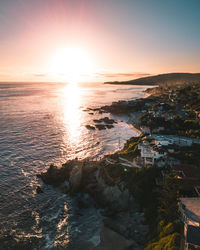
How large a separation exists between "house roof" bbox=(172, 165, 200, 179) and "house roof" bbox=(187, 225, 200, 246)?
913 cm

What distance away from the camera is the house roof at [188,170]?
22.9m

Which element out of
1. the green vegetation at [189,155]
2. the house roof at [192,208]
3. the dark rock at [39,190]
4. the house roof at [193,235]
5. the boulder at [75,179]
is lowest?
the dark rock at [39,190]

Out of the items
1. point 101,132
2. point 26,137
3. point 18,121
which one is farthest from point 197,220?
point 18,121

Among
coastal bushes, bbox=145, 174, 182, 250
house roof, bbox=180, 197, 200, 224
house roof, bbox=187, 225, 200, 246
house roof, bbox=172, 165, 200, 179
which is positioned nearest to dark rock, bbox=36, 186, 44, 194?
coastal bushes, bbox=145, 174, 182, 250

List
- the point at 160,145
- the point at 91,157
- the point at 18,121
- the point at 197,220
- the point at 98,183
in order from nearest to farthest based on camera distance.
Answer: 1. the point at 197,220
2. the point at 98,183
3. the point at 160,145
4. the point at 91,157
5. the point at 18,121

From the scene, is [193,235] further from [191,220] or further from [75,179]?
[75,179]

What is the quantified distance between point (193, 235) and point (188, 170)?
11.5 meters

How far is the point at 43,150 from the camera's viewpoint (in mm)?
40719

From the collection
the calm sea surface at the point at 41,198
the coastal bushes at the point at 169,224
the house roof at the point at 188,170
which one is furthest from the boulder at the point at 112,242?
the house roof at the point at 188,170

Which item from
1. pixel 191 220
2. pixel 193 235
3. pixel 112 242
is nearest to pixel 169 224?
pixel 191 220

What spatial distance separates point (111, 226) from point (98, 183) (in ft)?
24.3

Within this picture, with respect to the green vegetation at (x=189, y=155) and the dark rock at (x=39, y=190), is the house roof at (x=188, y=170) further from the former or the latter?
the dark rock at (x=39, y=190)

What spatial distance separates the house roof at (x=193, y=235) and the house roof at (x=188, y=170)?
913cm

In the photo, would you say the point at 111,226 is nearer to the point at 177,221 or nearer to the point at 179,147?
the point at 177,221
